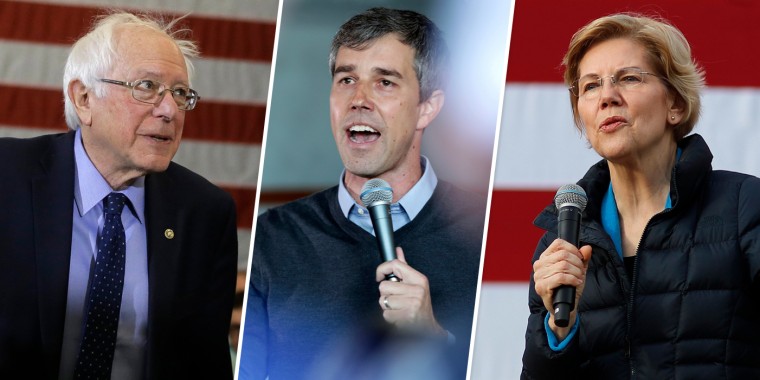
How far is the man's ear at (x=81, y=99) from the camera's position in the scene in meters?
2.68

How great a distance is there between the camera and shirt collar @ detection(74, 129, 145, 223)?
2.61 m

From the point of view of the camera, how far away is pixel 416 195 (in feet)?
8.77

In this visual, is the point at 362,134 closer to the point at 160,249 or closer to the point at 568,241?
the point at 160,249

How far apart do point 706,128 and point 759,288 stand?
3.06 ft

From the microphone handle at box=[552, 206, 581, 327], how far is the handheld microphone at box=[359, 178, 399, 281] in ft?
1.52

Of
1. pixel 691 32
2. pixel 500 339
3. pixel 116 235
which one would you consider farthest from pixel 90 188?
pixel 691 32

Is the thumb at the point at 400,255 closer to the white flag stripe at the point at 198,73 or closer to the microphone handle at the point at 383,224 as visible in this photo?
the microphone handle at the point at 383,224

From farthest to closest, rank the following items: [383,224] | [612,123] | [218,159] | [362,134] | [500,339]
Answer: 1. [218,159]
2. [500,339]
3. [362,134]
4. [383,224]
5. [612,123]

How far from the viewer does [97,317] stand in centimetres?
247

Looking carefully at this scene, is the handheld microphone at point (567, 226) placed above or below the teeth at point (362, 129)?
below

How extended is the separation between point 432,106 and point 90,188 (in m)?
0.84

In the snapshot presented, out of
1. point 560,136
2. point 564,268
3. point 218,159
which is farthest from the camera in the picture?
point 218,159

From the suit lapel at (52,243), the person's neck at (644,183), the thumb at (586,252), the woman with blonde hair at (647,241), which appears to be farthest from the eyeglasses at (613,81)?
the suit lapel at (52,243)

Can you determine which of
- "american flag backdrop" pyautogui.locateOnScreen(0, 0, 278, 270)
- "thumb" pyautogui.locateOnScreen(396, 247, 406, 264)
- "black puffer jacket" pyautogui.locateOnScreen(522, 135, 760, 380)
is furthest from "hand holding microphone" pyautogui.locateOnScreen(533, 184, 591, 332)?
"american flag backdrop" pyautogui.locateOnScreen(0, 0, 278, 270)
